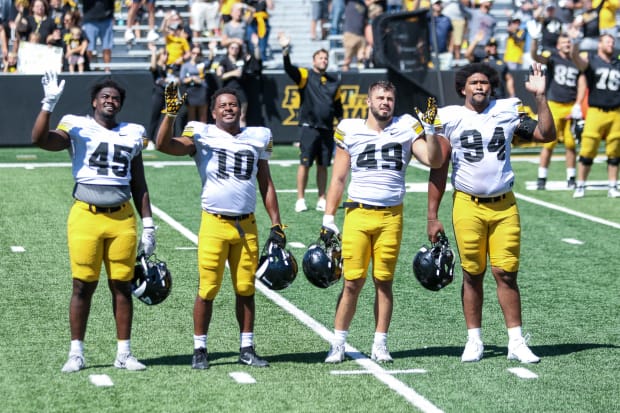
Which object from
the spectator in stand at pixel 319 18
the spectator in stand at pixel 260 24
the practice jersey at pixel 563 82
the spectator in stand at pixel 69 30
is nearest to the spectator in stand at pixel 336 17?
the spectator in stand at pixel 319 18

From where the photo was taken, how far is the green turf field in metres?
7.84

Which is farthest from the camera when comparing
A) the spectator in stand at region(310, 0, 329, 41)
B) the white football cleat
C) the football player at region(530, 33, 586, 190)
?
the spectator in stand at region(310, 0, 329, 41)

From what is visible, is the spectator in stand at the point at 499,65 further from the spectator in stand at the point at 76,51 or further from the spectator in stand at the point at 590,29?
the spectator in stand at the point at 76,51

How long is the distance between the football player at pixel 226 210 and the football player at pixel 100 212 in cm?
37

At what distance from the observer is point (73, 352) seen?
27.5 ft

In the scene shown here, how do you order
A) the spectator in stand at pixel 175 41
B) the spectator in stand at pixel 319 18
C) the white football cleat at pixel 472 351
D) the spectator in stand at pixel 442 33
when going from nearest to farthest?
the white football cleat at pixel 472 351, the spectator in stand at pixel 175 41, the spectator in stand at pixel 442 33, the spectator in stand at pixel 319 18

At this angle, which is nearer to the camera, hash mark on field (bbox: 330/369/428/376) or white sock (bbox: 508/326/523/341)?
hash mark on field (bbox: 330/369/428/376)

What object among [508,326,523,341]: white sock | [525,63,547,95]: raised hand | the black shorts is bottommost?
[508,326,523,341]: white sock

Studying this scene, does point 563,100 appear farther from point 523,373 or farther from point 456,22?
point 523,373

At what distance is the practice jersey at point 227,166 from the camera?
8.53 m

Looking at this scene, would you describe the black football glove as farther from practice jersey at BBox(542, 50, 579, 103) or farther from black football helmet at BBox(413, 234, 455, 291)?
practice jersey at BBox(542, 50, 579, 103)

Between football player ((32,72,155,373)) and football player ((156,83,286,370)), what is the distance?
1.23ft

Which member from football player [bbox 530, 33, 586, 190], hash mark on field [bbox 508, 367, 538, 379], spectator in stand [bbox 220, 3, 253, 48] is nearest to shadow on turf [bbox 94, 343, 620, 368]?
hash mark on field [bbox 508, 367, 538, 379]

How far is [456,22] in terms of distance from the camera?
26953 millimetres
